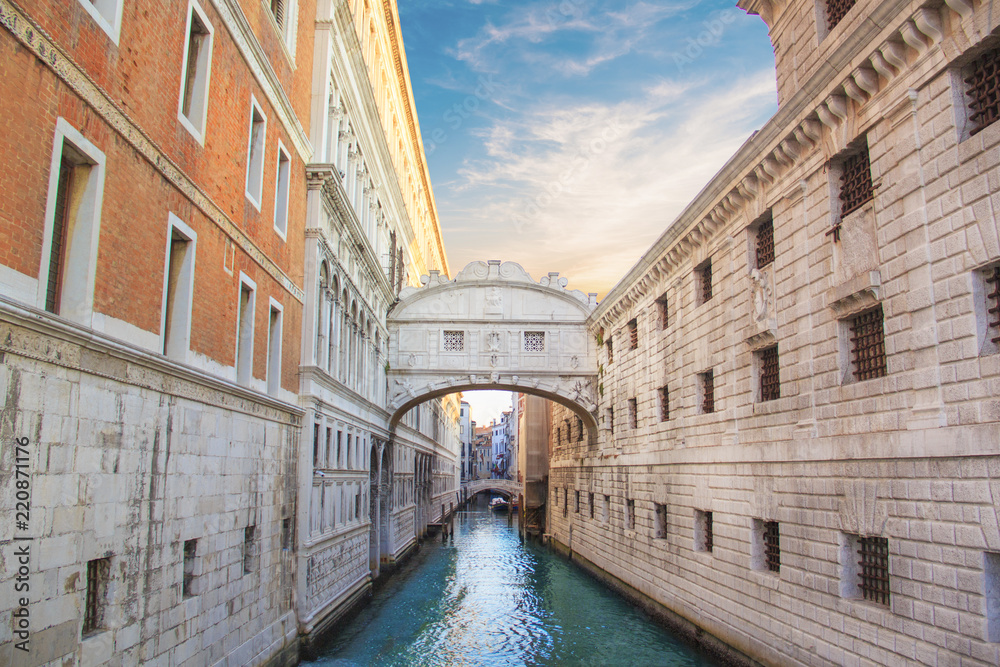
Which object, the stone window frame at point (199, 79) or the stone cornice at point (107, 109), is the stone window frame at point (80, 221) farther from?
the stone window frame at point (199, 79)

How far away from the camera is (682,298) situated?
676 inches

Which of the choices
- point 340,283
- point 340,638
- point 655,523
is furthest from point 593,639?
point 340,283

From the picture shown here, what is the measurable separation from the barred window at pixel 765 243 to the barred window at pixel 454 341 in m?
14.2

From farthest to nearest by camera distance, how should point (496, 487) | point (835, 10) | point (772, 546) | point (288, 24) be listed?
point (496, 487)
point (288, 24)
point (772, 546)
point (835, 10)

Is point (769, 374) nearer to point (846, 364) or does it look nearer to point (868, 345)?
point (846, 364)

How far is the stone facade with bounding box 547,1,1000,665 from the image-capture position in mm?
7855

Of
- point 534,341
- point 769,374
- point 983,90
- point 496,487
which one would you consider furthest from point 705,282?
point 496,487

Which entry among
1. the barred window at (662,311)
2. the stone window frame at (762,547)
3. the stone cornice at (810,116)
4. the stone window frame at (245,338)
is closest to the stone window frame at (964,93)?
the stone cornice at (810,116)

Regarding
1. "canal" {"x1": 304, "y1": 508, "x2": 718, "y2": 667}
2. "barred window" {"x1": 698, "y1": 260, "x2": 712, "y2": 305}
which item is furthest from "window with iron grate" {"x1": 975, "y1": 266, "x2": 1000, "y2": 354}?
"canal" {"x1": 304, "y1": 508, "x2": 718, "y2": 667}

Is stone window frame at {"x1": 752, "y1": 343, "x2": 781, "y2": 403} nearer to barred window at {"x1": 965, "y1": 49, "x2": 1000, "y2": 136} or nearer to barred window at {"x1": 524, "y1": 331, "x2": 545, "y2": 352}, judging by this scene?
barred window at {"x1": 965, "y1": 49, "x2": 1000, "y2": 136}

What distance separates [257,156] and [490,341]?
14.8 m

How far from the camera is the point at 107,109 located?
705 cm

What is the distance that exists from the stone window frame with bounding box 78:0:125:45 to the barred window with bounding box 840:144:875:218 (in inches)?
363

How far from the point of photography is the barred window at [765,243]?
13.1 meters
